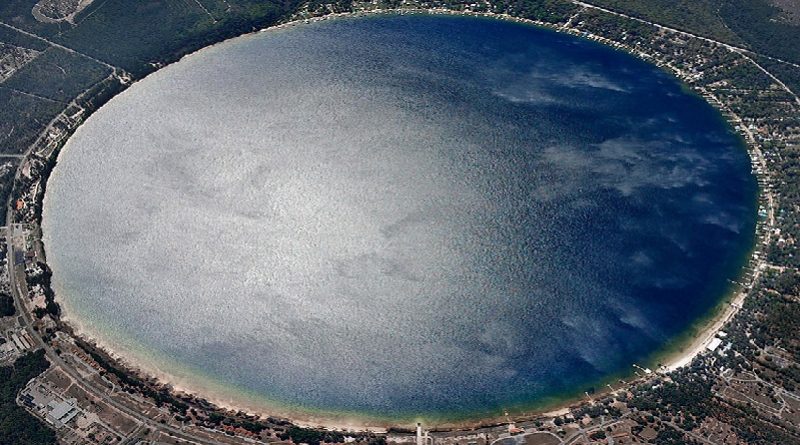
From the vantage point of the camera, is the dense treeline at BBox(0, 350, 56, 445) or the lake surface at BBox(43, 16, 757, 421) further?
the lake surface at BBox(43, 16, 757, 421)

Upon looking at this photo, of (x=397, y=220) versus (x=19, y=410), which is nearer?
(x=19, y=410)

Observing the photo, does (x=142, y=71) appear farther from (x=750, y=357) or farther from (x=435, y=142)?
(x=750, y=357)

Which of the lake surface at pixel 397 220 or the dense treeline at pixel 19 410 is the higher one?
the lake surface at pixel 397 220

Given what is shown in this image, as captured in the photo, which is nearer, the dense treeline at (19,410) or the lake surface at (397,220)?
the dense treeline at (19,410)

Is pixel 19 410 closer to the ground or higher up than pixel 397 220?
closer to the ground
